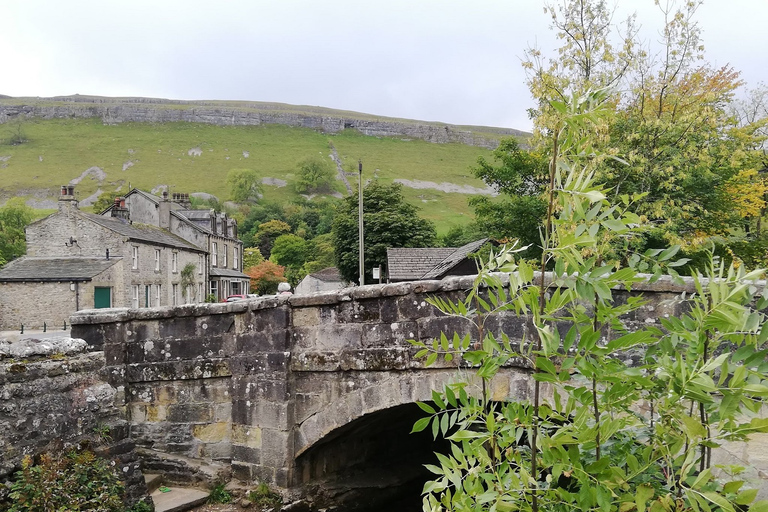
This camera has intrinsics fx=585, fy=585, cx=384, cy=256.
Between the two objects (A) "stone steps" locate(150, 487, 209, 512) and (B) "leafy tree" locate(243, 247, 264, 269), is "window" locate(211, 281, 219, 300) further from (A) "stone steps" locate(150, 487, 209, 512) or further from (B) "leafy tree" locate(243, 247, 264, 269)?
(A) "stone steps" locate(150, 487, 209, 512)

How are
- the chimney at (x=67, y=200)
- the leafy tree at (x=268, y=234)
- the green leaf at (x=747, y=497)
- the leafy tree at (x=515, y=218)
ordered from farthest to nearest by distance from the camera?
1. the leafy tree at (x=268, y=234)
2. the chimney at (x=67, y=200)
3. the leafy tree at (x=515, y=218)
4. the green leaf at (x=747, y=497)

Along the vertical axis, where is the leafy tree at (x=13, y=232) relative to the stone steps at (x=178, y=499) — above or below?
above

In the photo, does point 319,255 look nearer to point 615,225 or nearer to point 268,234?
point 268,234

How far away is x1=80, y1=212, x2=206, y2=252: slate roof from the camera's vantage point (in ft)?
113

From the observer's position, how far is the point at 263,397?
7027mm

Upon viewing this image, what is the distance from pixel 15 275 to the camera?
3253 cm

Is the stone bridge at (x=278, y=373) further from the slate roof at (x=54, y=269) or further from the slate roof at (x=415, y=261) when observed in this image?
the slate roof at (x=54, y=269)

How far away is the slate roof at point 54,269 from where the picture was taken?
32094mm

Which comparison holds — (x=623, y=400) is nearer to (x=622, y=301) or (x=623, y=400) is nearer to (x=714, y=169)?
(x=622, y=301)

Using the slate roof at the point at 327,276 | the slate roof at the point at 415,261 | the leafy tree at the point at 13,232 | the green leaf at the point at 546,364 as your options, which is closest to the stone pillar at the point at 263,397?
the green leaf at the point at 546,364

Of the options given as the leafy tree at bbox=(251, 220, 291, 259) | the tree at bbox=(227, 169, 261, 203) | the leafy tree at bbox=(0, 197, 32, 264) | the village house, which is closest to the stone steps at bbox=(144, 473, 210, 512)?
the village house

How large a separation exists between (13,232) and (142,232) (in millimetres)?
25957

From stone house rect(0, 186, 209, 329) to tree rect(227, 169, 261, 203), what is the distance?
63629 millimetres

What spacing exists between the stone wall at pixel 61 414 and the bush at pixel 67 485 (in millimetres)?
119
